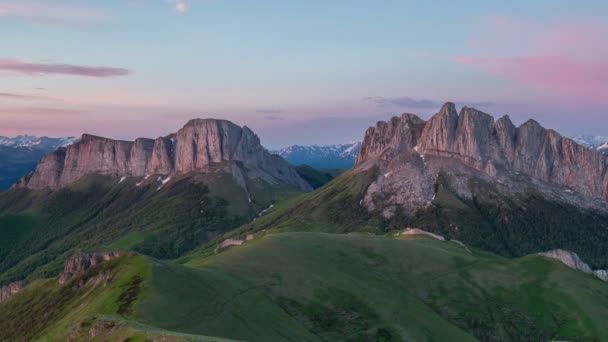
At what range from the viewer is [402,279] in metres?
184

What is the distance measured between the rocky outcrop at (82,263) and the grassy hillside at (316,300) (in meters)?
3.82

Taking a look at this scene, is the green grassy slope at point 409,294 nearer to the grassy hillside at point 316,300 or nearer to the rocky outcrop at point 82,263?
the grassy hillside at point 316,300

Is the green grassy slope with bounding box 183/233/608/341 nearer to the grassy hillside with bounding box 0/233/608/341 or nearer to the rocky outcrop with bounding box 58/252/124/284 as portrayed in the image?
the grassy hillside with bounding box 0/233/608/341

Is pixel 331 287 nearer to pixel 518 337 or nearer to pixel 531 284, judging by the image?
pixel 518 337

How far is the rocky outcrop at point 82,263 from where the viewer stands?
518 ft

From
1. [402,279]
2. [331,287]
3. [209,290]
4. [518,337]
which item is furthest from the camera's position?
[402,279]

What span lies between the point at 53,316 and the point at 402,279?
95.4m

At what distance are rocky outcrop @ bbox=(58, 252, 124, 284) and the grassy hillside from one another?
150 inches

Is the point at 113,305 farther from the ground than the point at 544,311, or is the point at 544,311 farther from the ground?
the point at 113,305

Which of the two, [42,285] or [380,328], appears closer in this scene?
[380,328]

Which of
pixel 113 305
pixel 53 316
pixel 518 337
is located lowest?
pixel 518 337

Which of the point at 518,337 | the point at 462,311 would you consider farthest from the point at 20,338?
the point at 518,337

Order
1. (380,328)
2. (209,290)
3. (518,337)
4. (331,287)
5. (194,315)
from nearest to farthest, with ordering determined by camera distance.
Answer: (194,315)
(209,290)
(380,328)
(331,287)
(518,337)

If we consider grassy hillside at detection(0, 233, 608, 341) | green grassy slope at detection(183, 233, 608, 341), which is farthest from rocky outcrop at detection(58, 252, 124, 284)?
green grassy slope at detection(183, 233, 608, 341)
